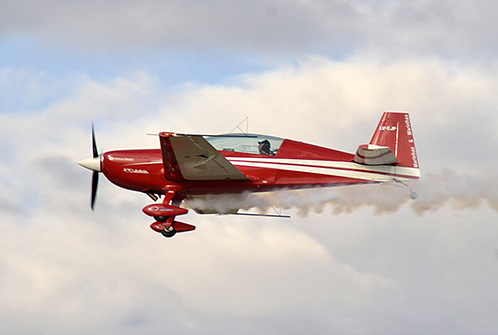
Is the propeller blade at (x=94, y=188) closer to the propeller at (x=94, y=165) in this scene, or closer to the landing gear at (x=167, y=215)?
the propeller at (x=94, y=165)

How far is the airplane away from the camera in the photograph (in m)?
20.4

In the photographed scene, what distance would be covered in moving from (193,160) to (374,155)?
4.83 m

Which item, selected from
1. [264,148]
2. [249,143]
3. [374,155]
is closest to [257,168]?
[264,148]

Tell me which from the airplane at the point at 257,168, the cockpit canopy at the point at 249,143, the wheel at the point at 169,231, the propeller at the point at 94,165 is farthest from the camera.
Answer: the propeller at the point at 94,165

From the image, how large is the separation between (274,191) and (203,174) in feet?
6.99

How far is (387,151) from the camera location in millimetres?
19656

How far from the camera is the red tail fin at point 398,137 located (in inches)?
810

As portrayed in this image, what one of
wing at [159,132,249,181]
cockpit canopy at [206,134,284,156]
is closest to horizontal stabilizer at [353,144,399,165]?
cockpit canopy at [206,134,284,156]

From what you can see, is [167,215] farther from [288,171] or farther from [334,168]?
[334,168]

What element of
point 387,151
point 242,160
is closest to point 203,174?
point 242,160

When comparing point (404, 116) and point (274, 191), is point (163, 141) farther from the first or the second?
point (404, 116)

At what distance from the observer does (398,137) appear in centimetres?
2069

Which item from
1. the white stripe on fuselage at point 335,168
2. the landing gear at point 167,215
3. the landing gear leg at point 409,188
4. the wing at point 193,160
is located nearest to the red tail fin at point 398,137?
the white stripe on fuselage at point 335,168

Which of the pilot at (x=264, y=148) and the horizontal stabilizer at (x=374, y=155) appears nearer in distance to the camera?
the horizontal stabilizer at (x=374, y=155)
